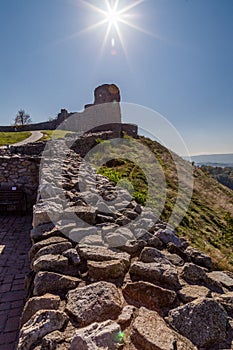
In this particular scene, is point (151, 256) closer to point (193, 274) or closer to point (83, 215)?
point (193, 274)

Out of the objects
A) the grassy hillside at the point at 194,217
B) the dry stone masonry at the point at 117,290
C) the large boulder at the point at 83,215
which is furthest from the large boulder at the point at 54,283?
the grassy hillside at the point at 194,217

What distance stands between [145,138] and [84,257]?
17974 mm

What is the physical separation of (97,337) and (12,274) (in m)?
2.28

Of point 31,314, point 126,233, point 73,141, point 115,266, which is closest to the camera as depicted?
point 31,314

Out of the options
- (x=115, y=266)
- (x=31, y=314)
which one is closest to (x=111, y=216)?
(x=115, y=266)

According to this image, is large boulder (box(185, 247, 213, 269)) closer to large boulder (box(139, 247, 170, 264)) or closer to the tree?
large boulder (box(139, 247, 170, 264))

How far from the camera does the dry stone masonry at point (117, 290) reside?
1.18m

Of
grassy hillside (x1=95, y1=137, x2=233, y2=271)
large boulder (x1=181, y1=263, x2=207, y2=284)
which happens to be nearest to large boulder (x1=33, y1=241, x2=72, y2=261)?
large boulder (x1=181, y1=263, x2=207, y2=284)

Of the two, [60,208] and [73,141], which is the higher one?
[73,141]

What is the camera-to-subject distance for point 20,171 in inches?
249

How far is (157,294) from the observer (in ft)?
4.95

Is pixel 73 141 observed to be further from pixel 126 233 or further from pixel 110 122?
pixel 110 122

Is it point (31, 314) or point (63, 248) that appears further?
point (63, 248)

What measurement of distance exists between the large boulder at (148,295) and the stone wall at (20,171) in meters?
5.23
